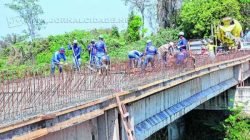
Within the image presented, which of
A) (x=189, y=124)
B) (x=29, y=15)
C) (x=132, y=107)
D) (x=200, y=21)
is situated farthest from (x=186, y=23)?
(x=132, y=107)

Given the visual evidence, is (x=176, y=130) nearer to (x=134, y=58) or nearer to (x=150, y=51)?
(x=150, y=51)

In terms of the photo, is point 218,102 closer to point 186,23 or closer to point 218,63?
point 218,63

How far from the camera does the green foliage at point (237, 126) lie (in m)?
22.7

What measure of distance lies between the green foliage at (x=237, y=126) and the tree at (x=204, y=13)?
19.3 metres

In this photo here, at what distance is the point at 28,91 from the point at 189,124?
788 inches

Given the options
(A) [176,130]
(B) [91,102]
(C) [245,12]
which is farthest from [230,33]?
(B) [91,102]

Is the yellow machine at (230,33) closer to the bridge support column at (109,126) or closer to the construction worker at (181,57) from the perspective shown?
the construction worker at (181,57)

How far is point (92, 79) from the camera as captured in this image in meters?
10.9

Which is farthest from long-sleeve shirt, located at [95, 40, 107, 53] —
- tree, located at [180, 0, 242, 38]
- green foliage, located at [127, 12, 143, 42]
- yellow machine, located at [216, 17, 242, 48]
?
green foliage, located at [127, 12, 143, 42]

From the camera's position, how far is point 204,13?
1726 inches

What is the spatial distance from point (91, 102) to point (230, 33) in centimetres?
2362

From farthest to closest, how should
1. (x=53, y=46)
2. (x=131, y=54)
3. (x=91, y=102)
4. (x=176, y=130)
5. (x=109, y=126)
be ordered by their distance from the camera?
(x=53, y=46)
(x=176, y=130)
(x=131, y=54)
(x=109, y=126)
(x=91, y=102)

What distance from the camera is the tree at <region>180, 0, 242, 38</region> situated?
4356 cm

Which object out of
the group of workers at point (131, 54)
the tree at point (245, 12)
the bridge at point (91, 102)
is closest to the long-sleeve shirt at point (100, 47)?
the group of workers at point (131, 54)
